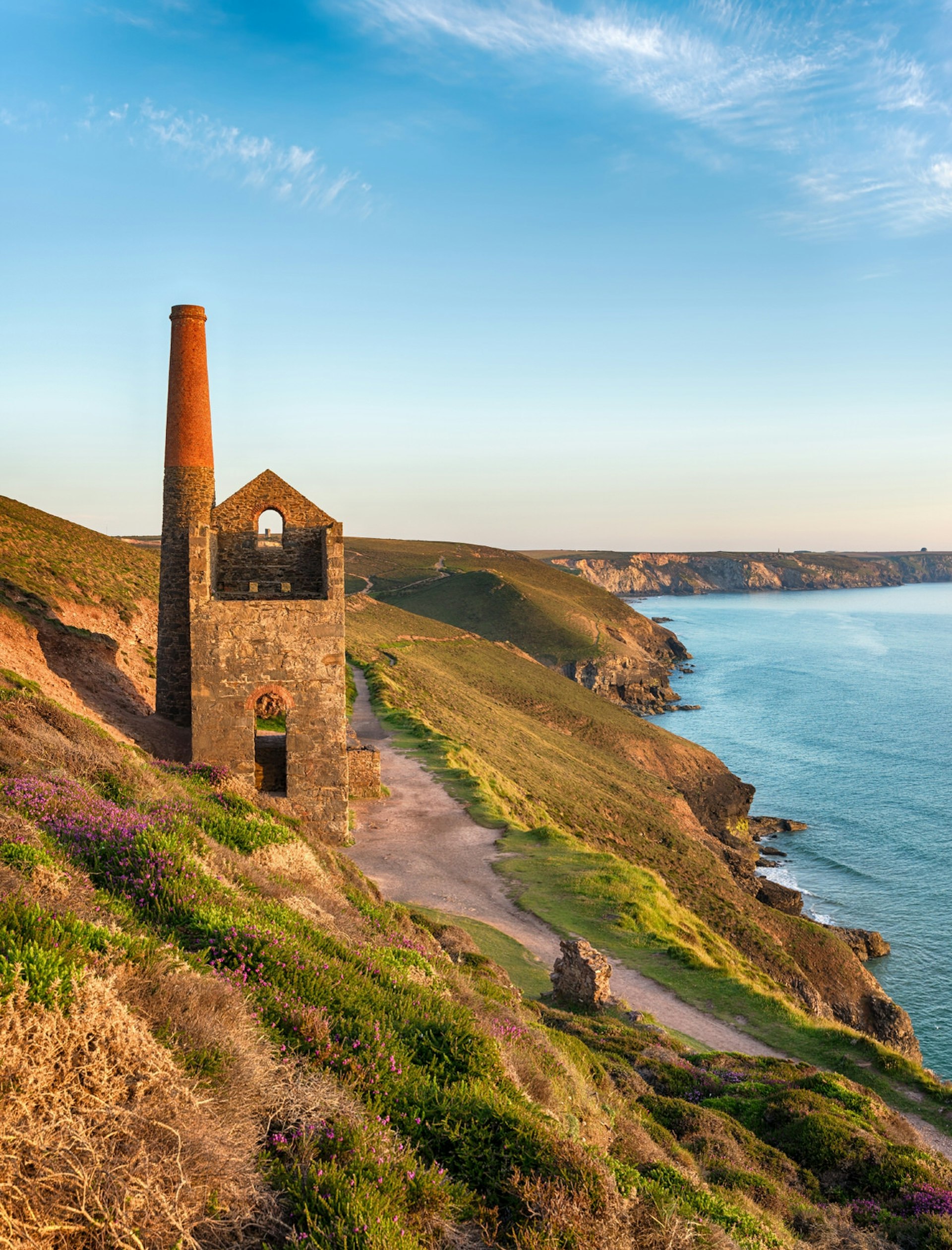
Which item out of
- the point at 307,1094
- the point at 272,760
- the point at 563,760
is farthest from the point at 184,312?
the point at 563,760

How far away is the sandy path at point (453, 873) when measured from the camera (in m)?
17.2

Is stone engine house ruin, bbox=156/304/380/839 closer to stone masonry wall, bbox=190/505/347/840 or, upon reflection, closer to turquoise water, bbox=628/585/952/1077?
stone masonry wall, bbox=190/505/347/840

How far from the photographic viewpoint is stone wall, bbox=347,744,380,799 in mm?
26453

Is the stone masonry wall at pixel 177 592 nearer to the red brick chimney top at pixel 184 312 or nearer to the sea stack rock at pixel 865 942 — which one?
the red brick chimney top at pixel 184 312

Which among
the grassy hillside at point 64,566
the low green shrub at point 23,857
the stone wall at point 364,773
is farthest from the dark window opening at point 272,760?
the low green shrub at point 23,857

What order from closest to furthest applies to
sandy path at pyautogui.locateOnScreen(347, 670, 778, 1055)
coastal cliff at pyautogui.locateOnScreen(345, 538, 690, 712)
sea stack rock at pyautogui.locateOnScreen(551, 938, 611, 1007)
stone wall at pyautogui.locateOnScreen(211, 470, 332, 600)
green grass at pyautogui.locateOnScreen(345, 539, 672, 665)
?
sea stack rock at pyautogui.locateOnScreen(551, 938, 611, 1007)
sandy path at pyautogui.locateOnScreen(347, 670, 778, 1055)
stone wall at pyautogui.locateOnScreen(211, 470, 332, 600)
coastal cliff at pyautogui.locateOnScreen(345, 538, 690, 712)
green grass at pyautogui.locateOnScreen(345, 539, 672, 665)

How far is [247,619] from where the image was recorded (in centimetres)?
1980

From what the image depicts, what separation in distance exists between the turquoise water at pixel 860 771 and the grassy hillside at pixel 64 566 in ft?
111

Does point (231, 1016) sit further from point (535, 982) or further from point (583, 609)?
point (583, 609)

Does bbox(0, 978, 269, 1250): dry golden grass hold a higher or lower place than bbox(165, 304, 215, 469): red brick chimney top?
lower

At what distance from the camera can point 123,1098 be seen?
4898 mm

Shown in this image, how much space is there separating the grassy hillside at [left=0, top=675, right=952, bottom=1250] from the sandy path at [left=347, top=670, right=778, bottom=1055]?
13.5 feet

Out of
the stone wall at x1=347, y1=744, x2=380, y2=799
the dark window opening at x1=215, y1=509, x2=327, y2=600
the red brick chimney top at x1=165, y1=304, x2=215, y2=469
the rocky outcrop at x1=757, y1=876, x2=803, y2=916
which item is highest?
the red brick chimney top at x1=165, y1=304, x2=215, y2=469

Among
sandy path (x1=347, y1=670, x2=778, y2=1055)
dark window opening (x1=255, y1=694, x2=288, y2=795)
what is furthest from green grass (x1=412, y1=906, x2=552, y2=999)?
dark window opening (x1=255, y1=694, x2=288, y2=795)
